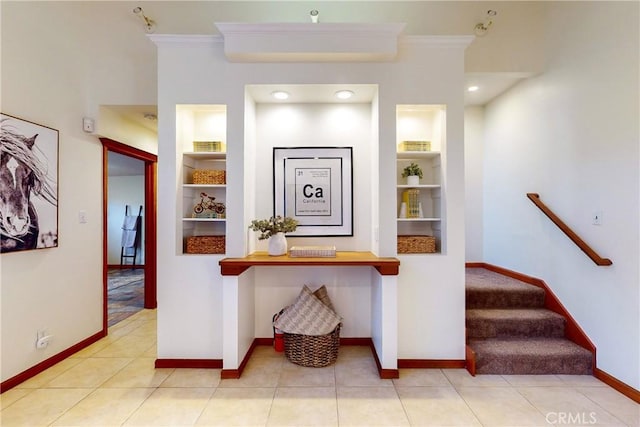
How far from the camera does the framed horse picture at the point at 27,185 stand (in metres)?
2.24

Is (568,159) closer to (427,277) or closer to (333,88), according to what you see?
(427,277)

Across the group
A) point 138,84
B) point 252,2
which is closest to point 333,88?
point 252,2

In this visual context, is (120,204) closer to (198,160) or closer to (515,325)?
(198,160)

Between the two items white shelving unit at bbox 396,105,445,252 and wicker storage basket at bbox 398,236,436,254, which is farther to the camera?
white shelving unit at bbox 396,105,445,252

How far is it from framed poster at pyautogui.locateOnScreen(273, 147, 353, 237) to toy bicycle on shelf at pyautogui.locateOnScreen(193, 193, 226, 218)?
521mm

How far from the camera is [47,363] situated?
2.57 meters

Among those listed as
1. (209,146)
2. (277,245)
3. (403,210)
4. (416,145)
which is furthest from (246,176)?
(416,145)

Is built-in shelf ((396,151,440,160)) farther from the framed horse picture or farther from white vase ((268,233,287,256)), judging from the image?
the framed horse picture

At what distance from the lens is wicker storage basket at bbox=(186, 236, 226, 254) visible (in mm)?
2645

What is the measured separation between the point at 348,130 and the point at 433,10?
147cm

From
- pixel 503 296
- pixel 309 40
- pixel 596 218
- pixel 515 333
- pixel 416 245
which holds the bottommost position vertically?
pixel 515 333

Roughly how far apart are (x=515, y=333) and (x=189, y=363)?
287 cm

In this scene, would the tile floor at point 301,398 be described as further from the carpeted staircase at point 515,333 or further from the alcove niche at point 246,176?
the alcove niche at point 246,176

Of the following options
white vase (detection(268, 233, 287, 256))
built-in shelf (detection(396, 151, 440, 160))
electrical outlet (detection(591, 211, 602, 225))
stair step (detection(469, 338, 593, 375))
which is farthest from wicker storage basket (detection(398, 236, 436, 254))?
electrical outlet (detection(591, 211, 602, 225))
